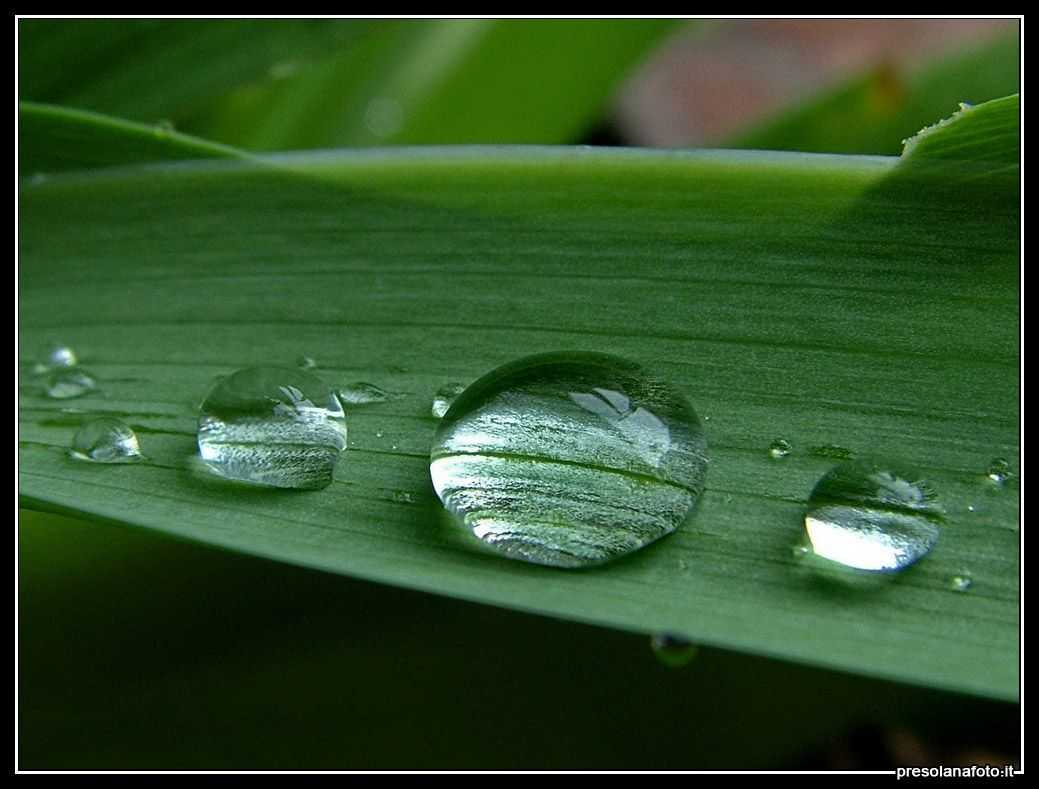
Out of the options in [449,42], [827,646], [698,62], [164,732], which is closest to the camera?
[827,646]

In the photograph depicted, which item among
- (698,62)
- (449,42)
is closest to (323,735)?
(449,42)

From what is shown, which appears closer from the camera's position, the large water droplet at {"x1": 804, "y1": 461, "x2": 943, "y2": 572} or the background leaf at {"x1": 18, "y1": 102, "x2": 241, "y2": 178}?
the large water droplet at {"x1": 804, "y1": 461, "x2": 943, "y2": 572}

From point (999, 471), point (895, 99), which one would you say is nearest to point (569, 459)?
point (999, 471)

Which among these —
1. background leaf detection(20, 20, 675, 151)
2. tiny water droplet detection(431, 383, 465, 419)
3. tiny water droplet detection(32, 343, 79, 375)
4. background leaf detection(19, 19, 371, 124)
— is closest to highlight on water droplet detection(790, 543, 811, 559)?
tiny water droplet detection(431, 383, 465, 419)

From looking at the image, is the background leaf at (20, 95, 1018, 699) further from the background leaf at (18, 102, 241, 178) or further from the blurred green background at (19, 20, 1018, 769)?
the blurred green background at (19, 20, 1018, 769)

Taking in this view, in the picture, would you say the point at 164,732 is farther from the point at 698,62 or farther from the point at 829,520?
the point at 698,62

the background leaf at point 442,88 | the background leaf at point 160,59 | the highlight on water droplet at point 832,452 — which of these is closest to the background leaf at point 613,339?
the highlight on water droplet at point 832,452

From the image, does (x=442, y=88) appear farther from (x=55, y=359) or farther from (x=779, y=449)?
(x=779, y=449)
